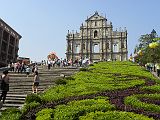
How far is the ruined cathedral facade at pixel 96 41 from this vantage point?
89500 mm


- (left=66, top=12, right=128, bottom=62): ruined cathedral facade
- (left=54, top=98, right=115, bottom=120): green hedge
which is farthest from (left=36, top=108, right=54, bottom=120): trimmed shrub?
(left=66, top=12, right=128, bottom=62): ruined cathedral facade

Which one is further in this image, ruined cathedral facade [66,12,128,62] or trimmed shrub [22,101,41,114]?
ruined cathedral facade [66,12,128,62]

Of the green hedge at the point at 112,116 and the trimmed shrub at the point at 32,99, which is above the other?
the trimmed shrub at the point at 32,99

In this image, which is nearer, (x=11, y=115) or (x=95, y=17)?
(x=11, y=115)

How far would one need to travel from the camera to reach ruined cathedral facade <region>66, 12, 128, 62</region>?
294ft

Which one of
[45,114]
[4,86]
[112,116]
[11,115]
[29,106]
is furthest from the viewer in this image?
[4,86]

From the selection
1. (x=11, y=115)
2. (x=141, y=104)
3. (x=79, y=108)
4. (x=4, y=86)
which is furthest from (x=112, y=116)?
(x=4, y=86)

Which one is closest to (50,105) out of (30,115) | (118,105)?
(30,115)

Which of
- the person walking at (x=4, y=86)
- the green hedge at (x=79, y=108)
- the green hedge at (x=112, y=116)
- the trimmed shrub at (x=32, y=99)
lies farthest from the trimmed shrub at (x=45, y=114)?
the person walking at (x=4, y=86)

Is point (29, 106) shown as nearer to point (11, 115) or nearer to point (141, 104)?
point (11, 115)

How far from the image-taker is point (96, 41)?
93.6 meters

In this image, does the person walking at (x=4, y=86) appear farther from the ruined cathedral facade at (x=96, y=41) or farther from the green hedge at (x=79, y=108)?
the ruined cathedral facade at (x=96, y=41)

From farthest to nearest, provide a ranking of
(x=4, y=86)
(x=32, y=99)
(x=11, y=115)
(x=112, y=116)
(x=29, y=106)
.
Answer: (x=4, y=86) < (x=32, y=99) < (x=29, y=106) < (x=11, y=115) < (x=112, y=116)

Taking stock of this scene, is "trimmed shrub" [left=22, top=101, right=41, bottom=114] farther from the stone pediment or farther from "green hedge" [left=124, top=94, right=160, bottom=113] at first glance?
the stone pediment
